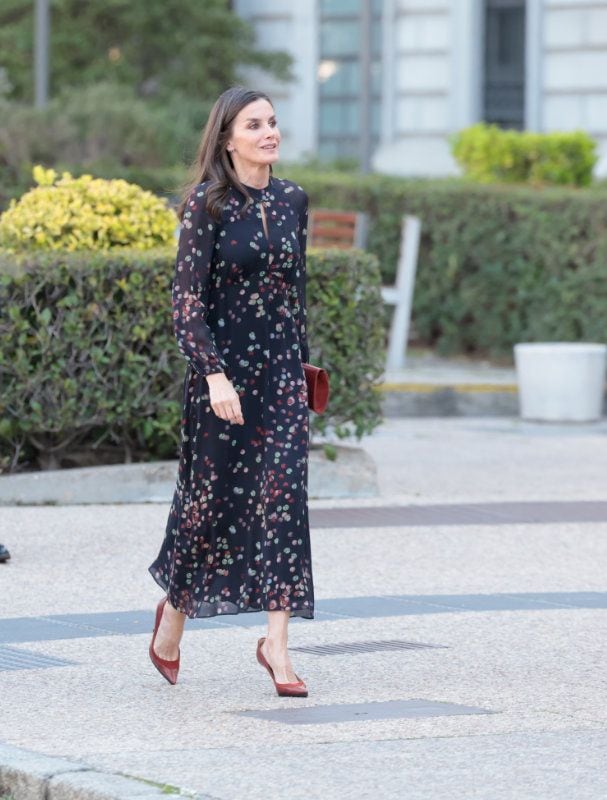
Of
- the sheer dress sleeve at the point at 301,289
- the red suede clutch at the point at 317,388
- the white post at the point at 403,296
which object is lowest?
the white post at the point at 403,296

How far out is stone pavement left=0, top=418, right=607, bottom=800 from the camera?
5023 millimetres

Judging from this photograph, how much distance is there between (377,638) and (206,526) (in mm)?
1040

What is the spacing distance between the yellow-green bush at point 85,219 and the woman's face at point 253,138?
400 centimetres

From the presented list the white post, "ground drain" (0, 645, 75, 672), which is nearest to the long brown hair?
"ground drain" (0, 645, 75, 672)

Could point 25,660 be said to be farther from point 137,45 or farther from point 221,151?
point 137,45

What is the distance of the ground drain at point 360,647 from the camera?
6.64 meters

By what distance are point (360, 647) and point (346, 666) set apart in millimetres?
299

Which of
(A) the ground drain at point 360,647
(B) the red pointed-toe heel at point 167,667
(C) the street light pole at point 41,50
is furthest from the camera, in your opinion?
(C) the street light pole at point 41,50

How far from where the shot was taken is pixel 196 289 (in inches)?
235

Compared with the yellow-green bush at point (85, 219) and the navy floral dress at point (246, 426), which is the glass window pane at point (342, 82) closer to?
the yellow-green bush at point (85, 219)

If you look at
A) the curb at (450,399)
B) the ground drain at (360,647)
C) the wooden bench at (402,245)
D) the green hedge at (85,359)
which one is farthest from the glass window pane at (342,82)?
the ground drain at (360,647)

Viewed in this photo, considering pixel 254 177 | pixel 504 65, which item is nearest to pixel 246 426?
pixel 254 177

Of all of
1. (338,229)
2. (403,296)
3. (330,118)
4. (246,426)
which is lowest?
(403,296)

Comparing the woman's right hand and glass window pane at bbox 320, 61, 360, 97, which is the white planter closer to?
the woman's right hand
